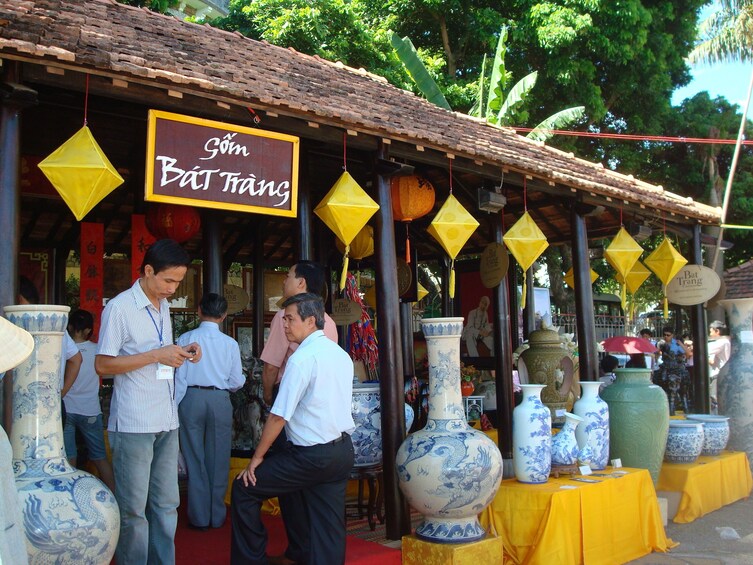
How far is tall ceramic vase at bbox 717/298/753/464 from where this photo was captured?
724cm

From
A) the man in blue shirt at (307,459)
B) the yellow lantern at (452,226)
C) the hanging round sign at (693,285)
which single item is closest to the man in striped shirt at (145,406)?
the man in blue shirt at (307,459)

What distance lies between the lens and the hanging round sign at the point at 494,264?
684 centimetres

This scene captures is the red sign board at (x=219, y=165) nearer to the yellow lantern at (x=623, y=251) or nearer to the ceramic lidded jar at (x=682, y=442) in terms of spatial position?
the yellow lantern at (x=623, y=251)

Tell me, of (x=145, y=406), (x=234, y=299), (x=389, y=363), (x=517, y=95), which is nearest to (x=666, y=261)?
(x=389, y=363)

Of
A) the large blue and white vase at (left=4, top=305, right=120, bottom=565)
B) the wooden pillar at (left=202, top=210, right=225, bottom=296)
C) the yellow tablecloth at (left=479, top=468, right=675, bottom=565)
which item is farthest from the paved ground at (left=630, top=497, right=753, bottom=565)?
the wooden pillar at (left=202, top=210, right=225, bottom=296)

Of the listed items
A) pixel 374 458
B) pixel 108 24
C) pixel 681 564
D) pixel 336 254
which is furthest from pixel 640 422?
pixel 108 24

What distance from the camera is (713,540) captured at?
17.7 feet

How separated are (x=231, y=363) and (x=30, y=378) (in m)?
1.85

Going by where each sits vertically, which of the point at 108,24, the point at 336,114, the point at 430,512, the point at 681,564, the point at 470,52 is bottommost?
the point at 681,564

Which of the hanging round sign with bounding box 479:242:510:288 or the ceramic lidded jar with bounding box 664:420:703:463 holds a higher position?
the hanging round sign with bounding box 479:242:510:288

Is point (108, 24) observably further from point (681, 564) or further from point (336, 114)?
point (681, 564)

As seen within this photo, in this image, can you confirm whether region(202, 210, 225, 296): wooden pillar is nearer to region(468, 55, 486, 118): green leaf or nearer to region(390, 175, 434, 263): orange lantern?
region(390, 175, 434, 263): orange lantern

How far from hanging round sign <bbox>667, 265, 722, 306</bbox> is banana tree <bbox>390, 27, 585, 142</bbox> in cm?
489

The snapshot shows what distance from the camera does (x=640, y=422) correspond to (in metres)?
5.66
